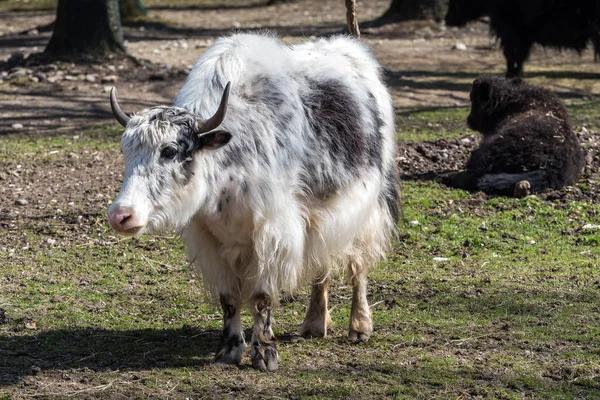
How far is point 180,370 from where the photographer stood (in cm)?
473

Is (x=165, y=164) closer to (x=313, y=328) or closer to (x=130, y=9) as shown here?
(x=313, y=328)

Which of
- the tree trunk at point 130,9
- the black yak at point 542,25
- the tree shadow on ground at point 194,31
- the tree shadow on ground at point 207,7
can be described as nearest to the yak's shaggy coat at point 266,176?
the black yak at point 542,25

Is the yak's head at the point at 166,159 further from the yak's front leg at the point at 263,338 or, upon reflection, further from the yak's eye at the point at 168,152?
the yak's front leg at the point at 263,338

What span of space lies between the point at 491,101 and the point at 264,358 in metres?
5.15

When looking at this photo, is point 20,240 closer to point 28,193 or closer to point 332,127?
point 28,193

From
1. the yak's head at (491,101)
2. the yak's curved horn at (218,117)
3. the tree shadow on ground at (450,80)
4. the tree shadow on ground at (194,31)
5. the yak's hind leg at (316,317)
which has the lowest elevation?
the tree shadow on ground at (450,80)

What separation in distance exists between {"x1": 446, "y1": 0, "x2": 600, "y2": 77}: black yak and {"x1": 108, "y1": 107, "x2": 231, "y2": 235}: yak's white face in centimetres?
928

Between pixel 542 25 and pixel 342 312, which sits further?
pixel 542 25

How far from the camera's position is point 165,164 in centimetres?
437

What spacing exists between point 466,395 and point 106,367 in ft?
5.73

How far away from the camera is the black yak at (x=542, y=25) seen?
42.9ft

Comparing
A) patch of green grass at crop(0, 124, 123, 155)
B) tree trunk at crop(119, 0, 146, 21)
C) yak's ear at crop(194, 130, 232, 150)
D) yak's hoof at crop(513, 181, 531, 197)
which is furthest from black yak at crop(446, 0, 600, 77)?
yak's ear at crop(194, 130, 232, 150)

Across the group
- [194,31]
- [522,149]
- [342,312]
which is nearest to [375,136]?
[342,312]

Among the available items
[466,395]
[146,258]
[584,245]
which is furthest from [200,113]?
[584,245]
